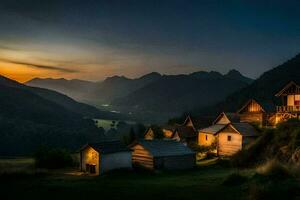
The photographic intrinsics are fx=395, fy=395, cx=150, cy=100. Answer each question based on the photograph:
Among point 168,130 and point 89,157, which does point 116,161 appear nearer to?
point 89,157

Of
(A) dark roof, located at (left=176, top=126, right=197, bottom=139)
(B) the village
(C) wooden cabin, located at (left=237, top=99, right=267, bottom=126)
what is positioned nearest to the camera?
(B) the village

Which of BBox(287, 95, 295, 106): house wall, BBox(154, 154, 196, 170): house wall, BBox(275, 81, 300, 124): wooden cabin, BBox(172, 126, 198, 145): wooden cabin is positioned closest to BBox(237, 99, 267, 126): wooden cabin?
BBox(275, 81, 300, 124): wooden cabin

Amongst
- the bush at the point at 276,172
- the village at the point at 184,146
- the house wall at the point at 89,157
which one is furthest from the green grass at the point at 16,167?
the bush at the point at 276,172

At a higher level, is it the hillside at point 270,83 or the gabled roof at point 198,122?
the hillside at point 270,83

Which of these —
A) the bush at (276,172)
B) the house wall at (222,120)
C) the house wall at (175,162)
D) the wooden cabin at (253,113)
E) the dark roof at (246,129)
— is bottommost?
the house wall at (175,162)

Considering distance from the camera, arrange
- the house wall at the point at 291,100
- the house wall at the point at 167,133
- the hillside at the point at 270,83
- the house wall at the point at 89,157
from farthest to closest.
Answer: the hillside at the point at 270,83 → the house wall at the point at 167,133 → the house wall at the point at 291,100 → the house wall at the point at 89,157

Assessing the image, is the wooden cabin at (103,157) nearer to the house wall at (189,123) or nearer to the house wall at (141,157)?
the house wall at (141,157)

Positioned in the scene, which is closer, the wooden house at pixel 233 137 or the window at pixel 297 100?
the wooden house at pixel 233 137

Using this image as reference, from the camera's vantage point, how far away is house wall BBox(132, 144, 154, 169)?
61.8 m

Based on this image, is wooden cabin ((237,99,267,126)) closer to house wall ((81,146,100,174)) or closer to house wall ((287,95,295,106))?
house wall ((287,95,295,106))

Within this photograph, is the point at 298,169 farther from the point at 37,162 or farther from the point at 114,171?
the point at 37,162

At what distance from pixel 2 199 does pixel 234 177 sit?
690 inches

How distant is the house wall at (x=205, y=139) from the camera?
79975 millimetres

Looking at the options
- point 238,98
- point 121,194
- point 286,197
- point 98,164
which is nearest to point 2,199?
point 121,194
